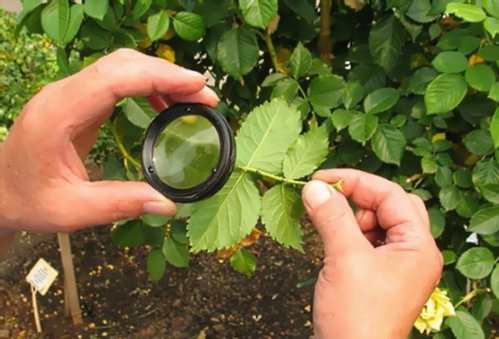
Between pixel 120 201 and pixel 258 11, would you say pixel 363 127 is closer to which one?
pixel 258 11

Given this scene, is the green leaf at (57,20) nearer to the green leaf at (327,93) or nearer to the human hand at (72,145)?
the human hand at (72,145)

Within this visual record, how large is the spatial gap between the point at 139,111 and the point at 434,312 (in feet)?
2.48

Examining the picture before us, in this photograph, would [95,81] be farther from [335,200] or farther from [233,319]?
[233,319]

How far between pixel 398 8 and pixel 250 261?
731 millimetres

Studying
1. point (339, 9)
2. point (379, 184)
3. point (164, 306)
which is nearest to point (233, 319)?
point (164, 306)

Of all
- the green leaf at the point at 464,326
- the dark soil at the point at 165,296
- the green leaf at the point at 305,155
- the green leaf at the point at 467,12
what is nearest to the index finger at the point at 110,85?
the green leaf at the point at 305,155

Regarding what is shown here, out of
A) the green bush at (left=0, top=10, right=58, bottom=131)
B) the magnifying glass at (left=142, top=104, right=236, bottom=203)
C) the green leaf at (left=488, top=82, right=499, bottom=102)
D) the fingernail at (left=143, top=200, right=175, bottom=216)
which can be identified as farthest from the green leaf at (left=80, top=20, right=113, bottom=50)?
the green bush at (left=0, top=10, right=58, bottom=131)

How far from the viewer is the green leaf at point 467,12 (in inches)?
44.3

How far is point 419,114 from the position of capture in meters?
1.40

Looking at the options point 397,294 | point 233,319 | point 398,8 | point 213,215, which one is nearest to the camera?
point 397,294

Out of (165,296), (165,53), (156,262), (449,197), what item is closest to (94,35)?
(165,53)

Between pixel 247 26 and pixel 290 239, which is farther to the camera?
pixel 247 26

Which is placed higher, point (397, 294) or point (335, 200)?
point (335, 200)

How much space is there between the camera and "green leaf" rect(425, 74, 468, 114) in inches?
49.1
